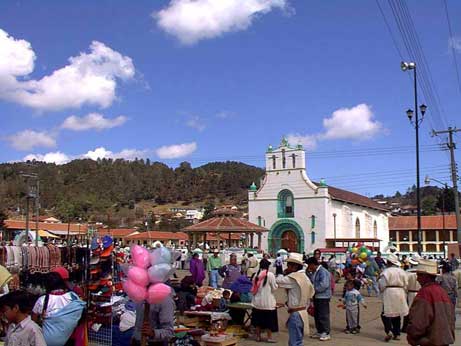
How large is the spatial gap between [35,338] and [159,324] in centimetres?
149

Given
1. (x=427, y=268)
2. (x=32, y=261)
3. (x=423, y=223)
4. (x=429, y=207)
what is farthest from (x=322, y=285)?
(x=429, y=207)

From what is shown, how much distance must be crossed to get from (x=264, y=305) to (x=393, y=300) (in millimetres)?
2593

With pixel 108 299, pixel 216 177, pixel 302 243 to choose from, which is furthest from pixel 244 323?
pixel 216 177

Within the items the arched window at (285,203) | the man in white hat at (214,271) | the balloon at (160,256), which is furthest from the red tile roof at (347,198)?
the balloon at (160,256)

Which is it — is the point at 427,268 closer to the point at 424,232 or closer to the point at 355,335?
the point at 355,335

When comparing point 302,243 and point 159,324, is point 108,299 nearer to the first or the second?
point 159,324

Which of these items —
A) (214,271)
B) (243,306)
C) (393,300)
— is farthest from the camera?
(214,271)

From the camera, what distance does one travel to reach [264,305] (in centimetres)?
1017

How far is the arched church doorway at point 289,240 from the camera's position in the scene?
49062mm

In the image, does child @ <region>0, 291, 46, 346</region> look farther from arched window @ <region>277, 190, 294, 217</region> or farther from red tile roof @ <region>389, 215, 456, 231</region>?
red tile roof @ <region>389, 215, 456, 231</region>

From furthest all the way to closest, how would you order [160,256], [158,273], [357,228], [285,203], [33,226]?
1. [33,226]
2. [357,228]
3. [285,203]
4. [160,256]
5. [158,273]

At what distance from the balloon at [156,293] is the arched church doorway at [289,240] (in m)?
44.1

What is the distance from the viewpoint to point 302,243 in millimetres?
48375

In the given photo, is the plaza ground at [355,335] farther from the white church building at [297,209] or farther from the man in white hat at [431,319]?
the white church building at [297,209]
